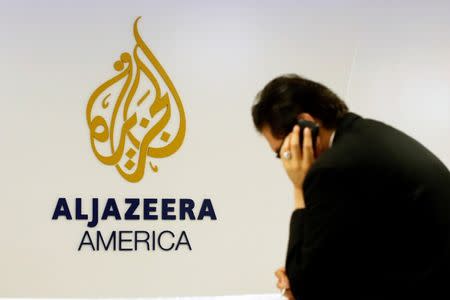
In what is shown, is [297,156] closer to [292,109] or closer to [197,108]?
[292,109]

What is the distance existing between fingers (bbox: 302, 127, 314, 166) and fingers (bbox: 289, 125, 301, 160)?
13 mm

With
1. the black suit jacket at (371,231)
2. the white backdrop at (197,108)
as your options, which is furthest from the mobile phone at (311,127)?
the white backdrop at (197,108)

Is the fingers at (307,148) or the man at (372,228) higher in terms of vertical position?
the fingers at (307,148)

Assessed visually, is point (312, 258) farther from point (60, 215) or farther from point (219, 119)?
point (60, 215)

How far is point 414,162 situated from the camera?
993mm

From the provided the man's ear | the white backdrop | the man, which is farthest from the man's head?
the white backdrop

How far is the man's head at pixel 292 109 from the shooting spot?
1.13 metres

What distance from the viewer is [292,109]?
44.5 inches

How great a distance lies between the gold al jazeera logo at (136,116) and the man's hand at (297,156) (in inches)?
65.5

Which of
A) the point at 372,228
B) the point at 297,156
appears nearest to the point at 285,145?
the point at 297,156

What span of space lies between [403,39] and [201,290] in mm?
1846

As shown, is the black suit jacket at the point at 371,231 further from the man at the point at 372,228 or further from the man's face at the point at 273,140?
the man's face at the point at 273,140

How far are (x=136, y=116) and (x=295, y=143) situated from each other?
178cm

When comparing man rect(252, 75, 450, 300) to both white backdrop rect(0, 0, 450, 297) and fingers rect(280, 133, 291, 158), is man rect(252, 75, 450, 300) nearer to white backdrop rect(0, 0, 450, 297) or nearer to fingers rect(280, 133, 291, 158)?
fingers rect(280, 133, 291, 158)
